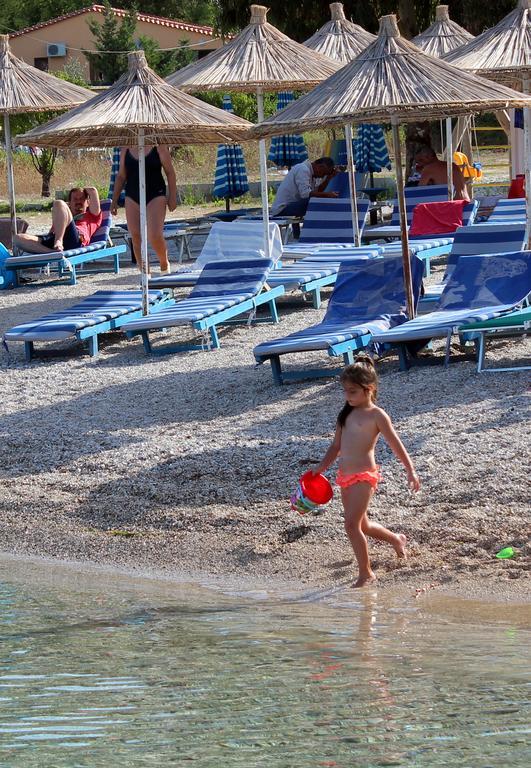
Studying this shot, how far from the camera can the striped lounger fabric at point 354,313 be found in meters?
9.19

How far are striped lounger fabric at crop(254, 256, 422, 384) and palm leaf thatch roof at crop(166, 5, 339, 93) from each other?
4023mm

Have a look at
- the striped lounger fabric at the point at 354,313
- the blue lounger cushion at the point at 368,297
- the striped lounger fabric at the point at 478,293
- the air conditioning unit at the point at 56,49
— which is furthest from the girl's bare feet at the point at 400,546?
the air conditioning unit at the point at 56,49

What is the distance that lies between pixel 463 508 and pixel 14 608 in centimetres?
237

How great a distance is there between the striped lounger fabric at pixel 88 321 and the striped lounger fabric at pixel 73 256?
136 inches

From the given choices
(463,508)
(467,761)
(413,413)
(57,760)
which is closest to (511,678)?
(467,761)

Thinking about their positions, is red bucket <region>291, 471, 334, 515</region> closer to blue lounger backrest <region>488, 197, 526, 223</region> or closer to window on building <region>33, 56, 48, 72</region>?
blue lounger backrest <region>488, 197, 526, 223</region>

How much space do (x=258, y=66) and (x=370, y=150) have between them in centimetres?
806

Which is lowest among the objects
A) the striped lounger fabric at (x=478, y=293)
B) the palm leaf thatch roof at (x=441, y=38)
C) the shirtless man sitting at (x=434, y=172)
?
the striped lounger fabric at (x=478, y=293)

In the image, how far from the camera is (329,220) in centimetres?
1547

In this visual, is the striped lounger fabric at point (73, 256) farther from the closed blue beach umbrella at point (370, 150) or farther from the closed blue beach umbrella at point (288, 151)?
the closed blue beach umbrella at point (370, 150)

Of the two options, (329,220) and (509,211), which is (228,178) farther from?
(509,211)

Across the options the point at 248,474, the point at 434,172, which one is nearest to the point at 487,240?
the point at 248,474

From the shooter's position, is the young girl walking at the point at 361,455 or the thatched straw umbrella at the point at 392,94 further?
the thatched straw umbrella at the point at 392,94

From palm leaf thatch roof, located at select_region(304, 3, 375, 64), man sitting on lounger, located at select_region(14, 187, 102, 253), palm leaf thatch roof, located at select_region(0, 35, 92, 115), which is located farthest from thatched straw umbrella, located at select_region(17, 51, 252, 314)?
palm leaf thatch roof, located at select_region(304, 3, 375, 64)
